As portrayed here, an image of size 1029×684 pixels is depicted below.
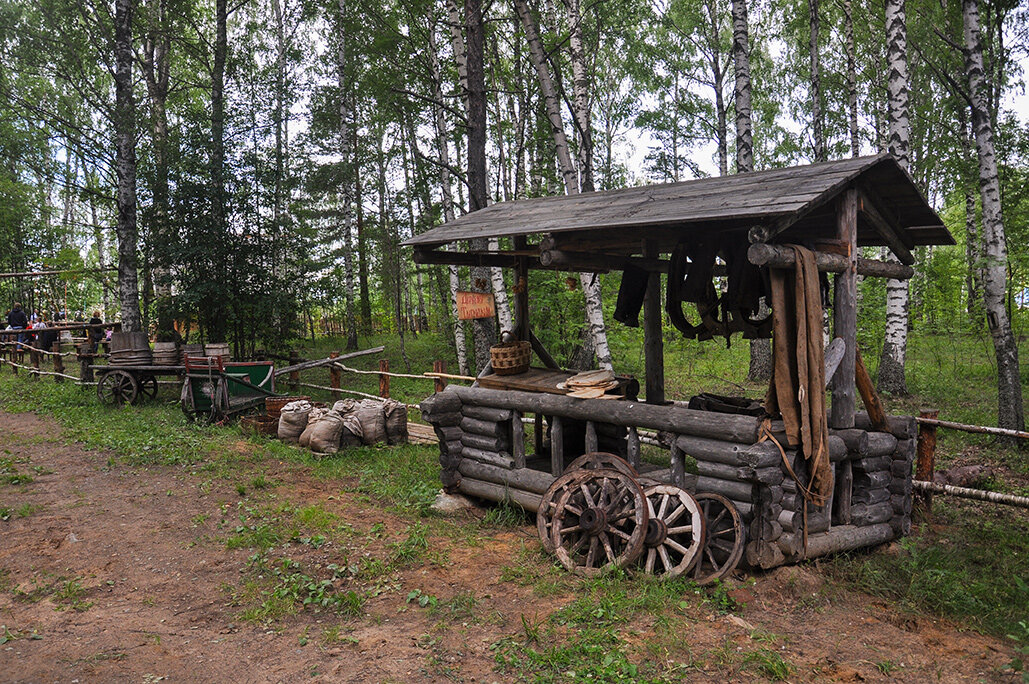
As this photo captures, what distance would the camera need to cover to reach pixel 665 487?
567 cm

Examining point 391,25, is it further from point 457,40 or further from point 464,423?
point 464,423

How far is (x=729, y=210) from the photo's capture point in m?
5.19

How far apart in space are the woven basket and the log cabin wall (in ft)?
1.39

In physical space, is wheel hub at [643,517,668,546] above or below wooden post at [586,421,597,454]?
below

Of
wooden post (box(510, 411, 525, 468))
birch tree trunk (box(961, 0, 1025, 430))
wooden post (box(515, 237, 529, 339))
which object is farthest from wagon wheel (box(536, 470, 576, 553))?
birch tree trunk (box(961, 0, 1025, 430))

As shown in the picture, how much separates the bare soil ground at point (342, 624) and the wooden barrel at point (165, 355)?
21.6 ft

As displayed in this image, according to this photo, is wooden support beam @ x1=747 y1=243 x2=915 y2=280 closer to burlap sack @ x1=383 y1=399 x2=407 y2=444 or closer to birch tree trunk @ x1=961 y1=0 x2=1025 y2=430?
birch tree trunk @ x1=961 y1=0 x2=1025 y2=430

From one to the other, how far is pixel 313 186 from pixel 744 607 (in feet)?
51.7

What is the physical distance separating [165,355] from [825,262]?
1242 centimetres

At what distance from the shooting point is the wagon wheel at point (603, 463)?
6.10m

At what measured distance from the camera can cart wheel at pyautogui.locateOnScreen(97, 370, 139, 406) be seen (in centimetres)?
1351

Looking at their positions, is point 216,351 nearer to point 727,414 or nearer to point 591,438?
point 591,438

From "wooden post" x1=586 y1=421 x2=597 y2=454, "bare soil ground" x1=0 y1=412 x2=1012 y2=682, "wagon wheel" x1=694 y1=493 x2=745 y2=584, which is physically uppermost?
"wooden post" x1=586 y1=421 x2=597 y2=454

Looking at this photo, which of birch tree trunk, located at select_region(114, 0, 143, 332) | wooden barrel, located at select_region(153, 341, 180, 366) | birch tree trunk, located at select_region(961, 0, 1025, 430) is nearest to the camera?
birch tree trunk, located at select_region(961, 0, 1025, 430)
